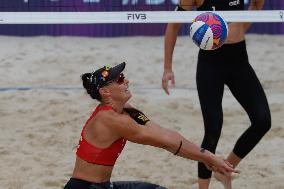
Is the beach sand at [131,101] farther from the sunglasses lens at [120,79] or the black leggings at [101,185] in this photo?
the sunglasses lens at [120,79]

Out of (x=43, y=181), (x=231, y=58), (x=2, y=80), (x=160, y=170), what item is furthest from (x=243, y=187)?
(x=2, y=80)

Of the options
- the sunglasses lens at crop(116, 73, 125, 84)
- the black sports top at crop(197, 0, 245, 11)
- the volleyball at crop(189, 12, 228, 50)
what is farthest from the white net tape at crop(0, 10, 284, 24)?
the sunglasses lens at crop(116, 73, 125, 84)

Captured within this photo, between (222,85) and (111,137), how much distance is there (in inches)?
50.2

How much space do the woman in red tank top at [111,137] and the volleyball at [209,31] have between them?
3.21ft

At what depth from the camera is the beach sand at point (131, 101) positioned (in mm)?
5934

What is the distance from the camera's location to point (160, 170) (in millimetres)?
6031

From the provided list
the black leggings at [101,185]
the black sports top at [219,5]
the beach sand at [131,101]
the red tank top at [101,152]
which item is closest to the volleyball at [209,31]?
the black sports top at [219,5]

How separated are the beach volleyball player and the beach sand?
808mm

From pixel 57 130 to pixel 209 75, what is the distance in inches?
105

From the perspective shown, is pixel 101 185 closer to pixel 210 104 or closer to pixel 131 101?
pixel 210 104

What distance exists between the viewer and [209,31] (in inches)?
191

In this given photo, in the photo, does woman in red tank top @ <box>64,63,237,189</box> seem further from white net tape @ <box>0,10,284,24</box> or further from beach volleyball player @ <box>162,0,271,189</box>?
white net tape @ <box>0,10,284,24</box>

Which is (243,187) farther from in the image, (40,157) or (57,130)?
(57,130)

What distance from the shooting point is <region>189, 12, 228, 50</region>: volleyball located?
15.8 feet
